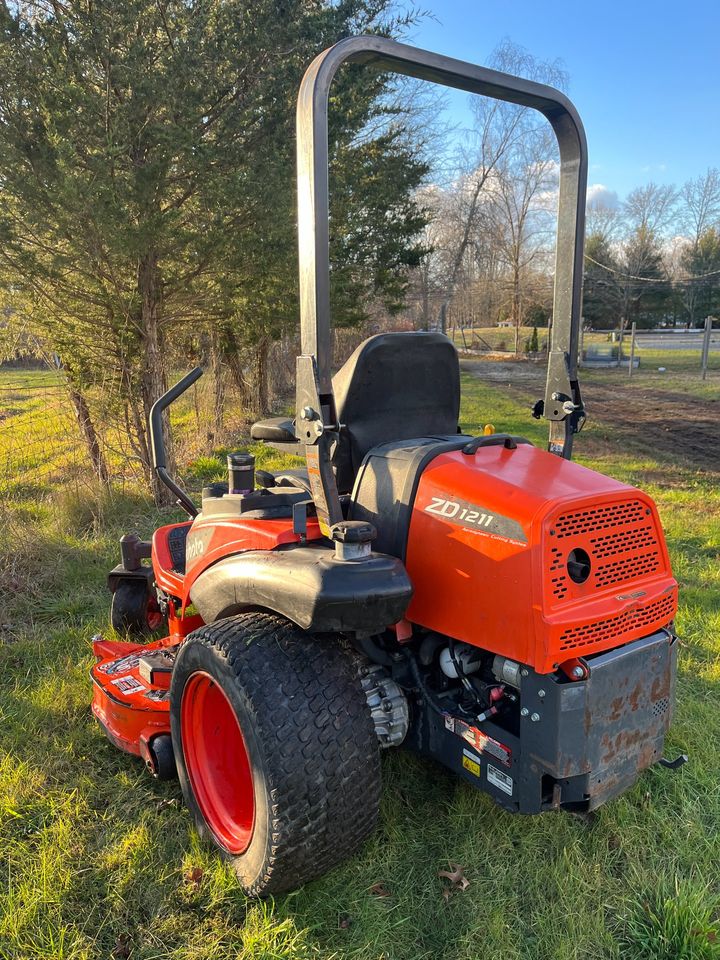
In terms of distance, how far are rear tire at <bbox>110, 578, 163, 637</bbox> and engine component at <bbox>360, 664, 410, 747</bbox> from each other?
6.78 ft

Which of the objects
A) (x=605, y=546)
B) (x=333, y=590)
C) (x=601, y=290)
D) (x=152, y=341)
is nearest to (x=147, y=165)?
(x=152, y=341)

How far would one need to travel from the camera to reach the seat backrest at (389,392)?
7.93ft

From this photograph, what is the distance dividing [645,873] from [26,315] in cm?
641

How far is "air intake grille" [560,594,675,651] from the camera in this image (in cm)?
184

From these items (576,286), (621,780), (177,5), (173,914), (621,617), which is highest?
(177,5)

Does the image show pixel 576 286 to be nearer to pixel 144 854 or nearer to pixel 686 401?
pixel 144 854

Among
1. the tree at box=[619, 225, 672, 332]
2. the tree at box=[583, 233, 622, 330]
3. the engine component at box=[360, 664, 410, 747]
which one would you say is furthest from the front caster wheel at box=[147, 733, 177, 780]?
the tree at box=[619, 225, 672, 332]

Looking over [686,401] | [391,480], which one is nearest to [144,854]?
[391,480]

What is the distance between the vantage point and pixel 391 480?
2.23m

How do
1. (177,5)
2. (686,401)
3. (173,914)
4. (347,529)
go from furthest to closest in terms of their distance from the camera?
(686,401)
(177,5)
(173,914)
(347,529)

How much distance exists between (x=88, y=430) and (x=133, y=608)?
3545 mm

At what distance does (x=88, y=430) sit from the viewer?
6.93 m

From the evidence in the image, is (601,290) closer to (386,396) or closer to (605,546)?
(386,396)

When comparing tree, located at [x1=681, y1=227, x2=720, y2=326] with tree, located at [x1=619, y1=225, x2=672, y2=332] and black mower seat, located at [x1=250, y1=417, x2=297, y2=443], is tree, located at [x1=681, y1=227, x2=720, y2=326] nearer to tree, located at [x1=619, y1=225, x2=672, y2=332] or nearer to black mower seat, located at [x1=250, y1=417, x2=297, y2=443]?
tree, located at [x1=619, y1=225, x2=672, y2=332]
